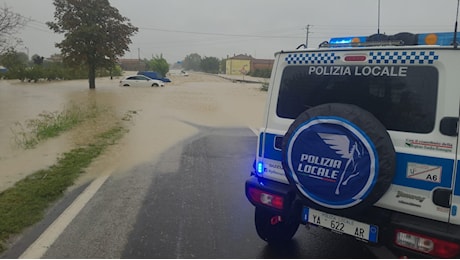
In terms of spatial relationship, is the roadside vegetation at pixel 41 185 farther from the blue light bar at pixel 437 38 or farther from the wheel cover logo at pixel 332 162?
the blue light bar at pixel 437 38

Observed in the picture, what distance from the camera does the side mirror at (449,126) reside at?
98.8 inches

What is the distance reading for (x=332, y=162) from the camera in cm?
281

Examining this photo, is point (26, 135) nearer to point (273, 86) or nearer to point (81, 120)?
point (81, 120)

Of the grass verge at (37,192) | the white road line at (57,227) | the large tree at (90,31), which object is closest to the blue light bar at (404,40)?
the white road line at (57,227)

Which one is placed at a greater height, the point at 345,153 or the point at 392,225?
the point at 345,153

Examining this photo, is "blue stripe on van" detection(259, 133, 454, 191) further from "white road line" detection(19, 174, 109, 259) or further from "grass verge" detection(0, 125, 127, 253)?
"grass verge" detection(0, 125, 127, 253)

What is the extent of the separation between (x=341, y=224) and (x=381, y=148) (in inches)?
28.1

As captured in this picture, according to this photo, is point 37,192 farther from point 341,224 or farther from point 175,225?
point 341,224

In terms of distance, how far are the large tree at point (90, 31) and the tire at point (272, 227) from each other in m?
33.5

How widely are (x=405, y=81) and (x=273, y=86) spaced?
1.16 metres

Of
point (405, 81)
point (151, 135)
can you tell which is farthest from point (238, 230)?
point (151, 135)

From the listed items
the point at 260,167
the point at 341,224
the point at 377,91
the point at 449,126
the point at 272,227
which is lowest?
the point at 272,227

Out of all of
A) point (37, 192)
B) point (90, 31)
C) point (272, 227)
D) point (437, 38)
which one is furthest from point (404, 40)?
point (90, 31)

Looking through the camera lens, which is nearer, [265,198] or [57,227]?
[265,198]
